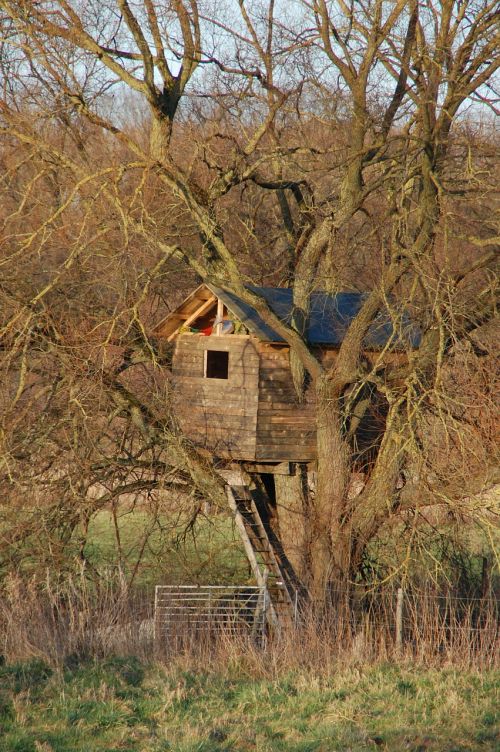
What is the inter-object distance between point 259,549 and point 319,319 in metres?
3.67

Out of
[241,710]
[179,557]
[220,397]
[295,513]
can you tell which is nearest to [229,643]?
[241,710]

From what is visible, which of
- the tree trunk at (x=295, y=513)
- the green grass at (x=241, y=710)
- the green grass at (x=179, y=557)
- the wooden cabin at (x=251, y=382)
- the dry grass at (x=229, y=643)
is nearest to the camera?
the green grass at (x=241, y=710)

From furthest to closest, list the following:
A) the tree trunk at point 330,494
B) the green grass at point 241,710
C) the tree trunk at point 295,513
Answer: the tree trunk at point 295,513 < the tree trunk at point 330,494 < the green grass at point 241,710

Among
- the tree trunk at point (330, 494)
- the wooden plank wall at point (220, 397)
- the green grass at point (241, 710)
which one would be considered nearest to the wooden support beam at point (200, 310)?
the wooden plank wall at point (220, 397)

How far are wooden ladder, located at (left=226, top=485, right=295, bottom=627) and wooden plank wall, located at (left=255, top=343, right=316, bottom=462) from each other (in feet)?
3.05

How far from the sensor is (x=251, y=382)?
42.6 ft

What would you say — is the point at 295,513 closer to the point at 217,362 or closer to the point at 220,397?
the point at 220,397

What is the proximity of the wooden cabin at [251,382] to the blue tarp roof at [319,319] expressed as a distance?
2 cm

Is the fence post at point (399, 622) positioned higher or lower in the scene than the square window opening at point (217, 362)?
lower

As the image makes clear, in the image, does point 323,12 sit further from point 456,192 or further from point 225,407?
point 225,407

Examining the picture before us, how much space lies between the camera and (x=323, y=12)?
1093 cm

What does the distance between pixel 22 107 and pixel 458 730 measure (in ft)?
35.0

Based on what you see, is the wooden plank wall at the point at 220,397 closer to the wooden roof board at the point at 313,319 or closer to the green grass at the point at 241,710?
the wooden roof board at the point at 313,319

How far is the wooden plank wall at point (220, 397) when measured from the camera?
42.6 ft
